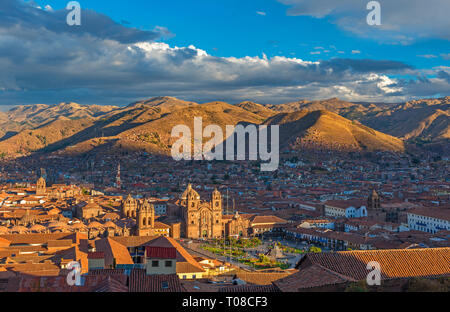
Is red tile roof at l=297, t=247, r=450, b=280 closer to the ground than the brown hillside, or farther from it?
closer to the ground

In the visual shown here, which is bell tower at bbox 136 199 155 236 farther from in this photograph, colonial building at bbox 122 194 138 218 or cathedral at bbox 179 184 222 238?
colonial building at bbox 122 194 138 218

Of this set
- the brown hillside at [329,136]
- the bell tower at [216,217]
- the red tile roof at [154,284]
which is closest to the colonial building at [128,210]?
the bell tower at [216,217]

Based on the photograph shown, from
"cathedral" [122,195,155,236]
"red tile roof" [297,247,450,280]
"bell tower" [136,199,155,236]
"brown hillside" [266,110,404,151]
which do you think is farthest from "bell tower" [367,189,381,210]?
"brown hillside" [266,110,404,151]

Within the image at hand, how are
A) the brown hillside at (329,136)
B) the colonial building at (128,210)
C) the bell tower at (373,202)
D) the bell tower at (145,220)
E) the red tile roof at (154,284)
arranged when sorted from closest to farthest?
the red tile roof at (154,284) < the bell tower at (145,220) < the colonial building at (128,210) < the bell tower at (373,202) < the brown hillside at (329,136)

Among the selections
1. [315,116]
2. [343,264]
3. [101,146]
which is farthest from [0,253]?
[315,116]

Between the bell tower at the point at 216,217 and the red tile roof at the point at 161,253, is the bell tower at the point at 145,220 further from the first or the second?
the red tile roof at the point at 161,253

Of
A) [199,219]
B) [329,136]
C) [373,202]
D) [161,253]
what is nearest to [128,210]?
[199,219]

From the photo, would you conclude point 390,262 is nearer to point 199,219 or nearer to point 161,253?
point 161,253

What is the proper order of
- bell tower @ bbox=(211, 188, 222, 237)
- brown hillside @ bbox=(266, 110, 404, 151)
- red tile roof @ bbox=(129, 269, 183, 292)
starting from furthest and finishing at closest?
brown hillside @ bbox=(266, 110, 404, 151)
bell tower @ bbox=(211, 188, 222, 237)
red tile roof @ bbox=(129, 269, 183, 292)

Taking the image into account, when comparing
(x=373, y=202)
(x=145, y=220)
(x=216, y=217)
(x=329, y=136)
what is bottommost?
(x=216, y=217)
